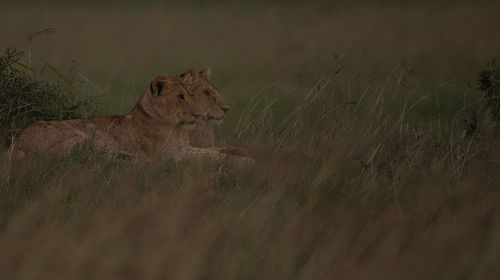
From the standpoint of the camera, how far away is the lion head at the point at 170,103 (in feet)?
27.1

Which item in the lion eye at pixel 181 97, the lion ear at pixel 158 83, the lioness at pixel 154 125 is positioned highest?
the lion ear at pixel 158 83

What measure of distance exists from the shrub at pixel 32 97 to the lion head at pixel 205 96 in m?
1.56

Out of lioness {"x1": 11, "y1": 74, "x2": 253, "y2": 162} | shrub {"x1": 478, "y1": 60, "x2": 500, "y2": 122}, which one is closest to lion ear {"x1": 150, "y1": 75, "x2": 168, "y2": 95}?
lioness {"x1": 11, "y1": 74, "x2": 253, "y2": 162}

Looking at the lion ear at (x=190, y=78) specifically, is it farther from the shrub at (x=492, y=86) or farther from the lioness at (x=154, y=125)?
the shrub at (x=492, y=86)

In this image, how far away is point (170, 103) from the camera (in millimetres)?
8375

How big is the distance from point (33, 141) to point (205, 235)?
11.6ft

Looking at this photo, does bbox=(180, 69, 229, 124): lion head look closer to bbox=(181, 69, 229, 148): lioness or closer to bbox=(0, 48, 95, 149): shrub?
bbox=(181, 69, 229, 148): lioness

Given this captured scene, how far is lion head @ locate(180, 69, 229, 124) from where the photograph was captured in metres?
8.35

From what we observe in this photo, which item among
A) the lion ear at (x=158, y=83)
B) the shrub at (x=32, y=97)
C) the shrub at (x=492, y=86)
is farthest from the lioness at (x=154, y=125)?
the shrub at (x=492, y=86)

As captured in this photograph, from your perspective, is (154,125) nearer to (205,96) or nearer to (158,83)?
(158,83)

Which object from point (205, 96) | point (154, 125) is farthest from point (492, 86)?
point (154, 125)

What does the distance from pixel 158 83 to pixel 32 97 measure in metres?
1.63

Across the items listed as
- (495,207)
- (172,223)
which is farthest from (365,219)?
(172,223)

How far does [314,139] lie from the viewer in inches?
292
